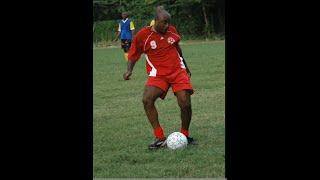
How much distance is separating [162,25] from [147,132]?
1611 mm

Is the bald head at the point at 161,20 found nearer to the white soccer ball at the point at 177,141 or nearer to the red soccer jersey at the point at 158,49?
the red soccer jersey at the point at 158,49

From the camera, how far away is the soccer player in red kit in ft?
25.7

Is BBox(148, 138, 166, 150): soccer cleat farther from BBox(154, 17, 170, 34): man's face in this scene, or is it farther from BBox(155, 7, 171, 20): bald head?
BBox(155, 7, 171, 20): bald head

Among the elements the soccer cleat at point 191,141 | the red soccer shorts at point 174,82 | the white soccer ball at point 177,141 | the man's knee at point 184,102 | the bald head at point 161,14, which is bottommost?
the soccer cleat at point 191,141

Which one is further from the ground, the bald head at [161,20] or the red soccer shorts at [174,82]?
the bald head at [161,20]

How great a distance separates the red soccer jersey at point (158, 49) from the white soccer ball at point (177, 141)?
82 cm

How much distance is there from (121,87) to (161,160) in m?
6.62

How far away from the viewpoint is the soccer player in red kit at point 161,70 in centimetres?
784

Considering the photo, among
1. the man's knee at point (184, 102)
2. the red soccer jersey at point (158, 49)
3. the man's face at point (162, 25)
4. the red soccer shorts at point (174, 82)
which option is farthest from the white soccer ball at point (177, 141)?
the man's face at point (162, 25)

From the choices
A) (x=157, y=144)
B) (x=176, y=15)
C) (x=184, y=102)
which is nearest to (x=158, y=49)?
(x=184, y=102)

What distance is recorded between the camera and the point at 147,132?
8.63 metres

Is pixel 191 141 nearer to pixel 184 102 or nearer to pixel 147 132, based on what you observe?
pixel 184 102

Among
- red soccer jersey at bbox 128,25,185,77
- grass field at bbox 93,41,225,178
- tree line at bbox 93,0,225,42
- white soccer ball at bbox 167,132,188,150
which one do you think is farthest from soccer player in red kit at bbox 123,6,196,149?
tree line at bbox 93,0,225,42
